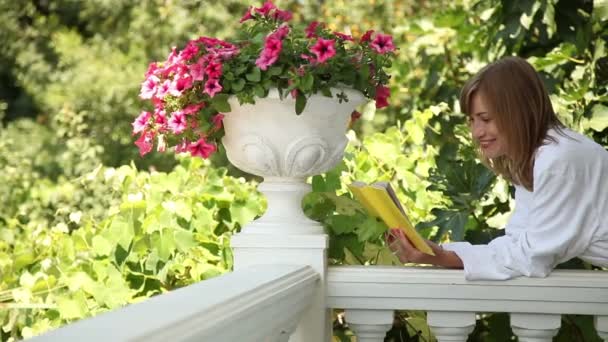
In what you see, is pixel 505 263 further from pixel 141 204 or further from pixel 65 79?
pixel 65 79

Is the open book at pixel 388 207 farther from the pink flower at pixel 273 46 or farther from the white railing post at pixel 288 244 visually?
the pink flower at pixel 273 46

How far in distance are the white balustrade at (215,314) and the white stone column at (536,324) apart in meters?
0.50

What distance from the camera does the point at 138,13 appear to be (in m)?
11.3

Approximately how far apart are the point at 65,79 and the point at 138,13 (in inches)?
48.0

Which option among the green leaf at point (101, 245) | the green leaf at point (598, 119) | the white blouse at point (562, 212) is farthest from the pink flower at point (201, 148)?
the green leaf at point (598, 119)

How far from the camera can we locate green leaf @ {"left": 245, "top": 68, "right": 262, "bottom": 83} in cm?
210

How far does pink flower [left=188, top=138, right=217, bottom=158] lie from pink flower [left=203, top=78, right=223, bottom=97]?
0.17 m


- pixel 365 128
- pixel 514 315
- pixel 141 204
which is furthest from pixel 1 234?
pixel 365 128

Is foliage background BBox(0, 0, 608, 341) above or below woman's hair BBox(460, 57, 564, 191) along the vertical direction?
below

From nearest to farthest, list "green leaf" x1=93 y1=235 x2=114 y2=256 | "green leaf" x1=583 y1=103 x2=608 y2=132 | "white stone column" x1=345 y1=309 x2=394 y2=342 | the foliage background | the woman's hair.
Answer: the woman's hair < "white stone column" x1=345 y1=309 x2=394 y2=342 < the foliage background < "green leaf" x1=93 y1=235 x2=114 y2=256 < "green leaf" x1=583 y1=103 x2=608 y2=132

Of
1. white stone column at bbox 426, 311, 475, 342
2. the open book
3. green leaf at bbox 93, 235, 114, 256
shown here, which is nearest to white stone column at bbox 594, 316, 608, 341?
white stone column at bbox 426, 311, 475, 342

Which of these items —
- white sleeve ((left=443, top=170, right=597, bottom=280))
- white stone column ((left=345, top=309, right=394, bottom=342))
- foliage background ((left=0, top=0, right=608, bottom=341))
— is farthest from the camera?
foliage background ((left=0, top=0, right=608, bottom=341))

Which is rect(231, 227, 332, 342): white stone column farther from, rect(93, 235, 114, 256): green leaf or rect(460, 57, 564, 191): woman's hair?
rect(93, 235, 114, 256): green leaf

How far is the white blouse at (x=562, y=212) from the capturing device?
2053mm
